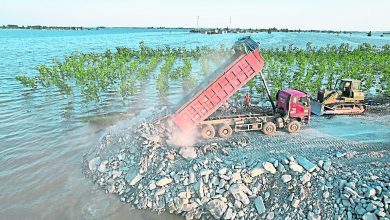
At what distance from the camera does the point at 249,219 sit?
10156 millimetres

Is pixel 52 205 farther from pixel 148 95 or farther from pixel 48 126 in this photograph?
pixel 148 95

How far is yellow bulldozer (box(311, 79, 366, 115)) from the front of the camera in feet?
62.4

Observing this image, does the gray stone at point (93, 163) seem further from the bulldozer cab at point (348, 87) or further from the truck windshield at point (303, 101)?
the bulldozer cab at point (348, 87)

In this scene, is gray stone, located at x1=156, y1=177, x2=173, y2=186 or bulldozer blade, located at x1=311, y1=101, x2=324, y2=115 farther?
bulldozer blade, located at x1=311, y1=101, x2=324, y2=115

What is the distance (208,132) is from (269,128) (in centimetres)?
318

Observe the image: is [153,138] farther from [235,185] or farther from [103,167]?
[235,185]

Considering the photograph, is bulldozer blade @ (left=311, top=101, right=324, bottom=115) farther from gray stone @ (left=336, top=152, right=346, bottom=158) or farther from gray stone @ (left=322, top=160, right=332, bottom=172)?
gray stone @ (left=322, top=160, right=332, bottom=172)

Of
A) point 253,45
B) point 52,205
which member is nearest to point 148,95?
point 253,45

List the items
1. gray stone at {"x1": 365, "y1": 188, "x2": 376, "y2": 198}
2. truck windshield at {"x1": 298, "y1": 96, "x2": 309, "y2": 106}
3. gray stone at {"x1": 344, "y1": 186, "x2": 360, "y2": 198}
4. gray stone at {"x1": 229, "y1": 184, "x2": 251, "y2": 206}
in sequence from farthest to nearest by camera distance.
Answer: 1. truck windshield at {"x1": 298, "y1": 96, "x2": 309, "y2": 106}
2. gray stone at {"x1": 229, "y1": 184, "x2": 251, "y2": 206}
3. gray stone at {"x1": 344, "y1": 186, "x2": 360, "y2": 198}
4. gray stone at {"x1": 365, "y1": 188, "x2": 376, "y2": 198}

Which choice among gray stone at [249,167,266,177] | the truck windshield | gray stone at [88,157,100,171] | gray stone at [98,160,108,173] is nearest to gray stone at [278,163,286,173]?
gray stone at [249,167,266,177]

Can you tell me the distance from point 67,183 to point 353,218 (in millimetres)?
11008

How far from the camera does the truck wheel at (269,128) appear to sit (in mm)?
15414

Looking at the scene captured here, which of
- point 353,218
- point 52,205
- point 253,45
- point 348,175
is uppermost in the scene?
point 253,45

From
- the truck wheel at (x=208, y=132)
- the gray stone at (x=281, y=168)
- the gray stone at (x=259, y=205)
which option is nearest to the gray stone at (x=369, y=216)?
the gray stone at (x=281, y=168)
